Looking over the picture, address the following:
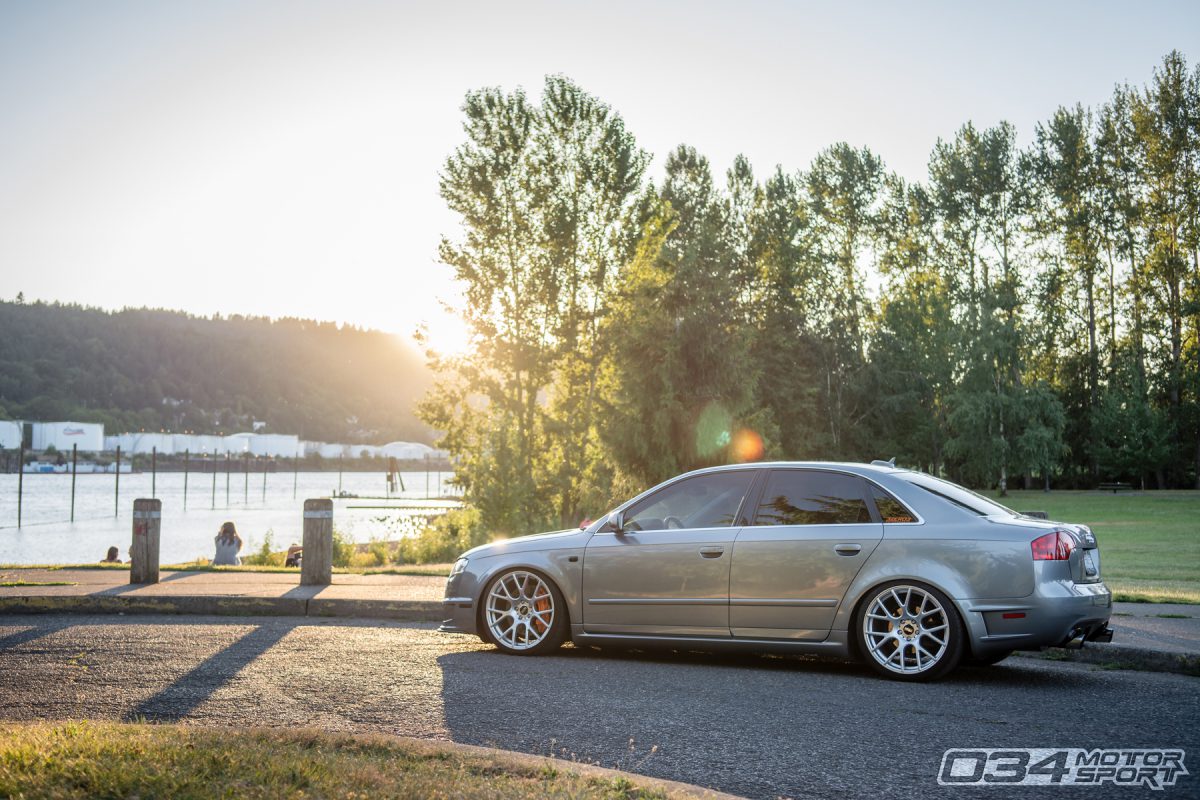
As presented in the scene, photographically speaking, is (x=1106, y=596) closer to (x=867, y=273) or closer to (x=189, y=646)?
(x=189, y=646)

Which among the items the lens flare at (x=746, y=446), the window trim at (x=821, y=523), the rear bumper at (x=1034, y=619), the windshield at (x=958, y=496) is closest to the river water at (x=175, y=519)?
the lens flare at (x=746, y=446)

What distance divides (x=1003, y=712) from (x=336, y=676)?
183 inches

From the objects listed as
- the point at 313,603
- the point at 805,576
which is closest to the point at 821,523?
the point at 805,576

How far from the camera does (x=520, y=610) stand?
30.4ft

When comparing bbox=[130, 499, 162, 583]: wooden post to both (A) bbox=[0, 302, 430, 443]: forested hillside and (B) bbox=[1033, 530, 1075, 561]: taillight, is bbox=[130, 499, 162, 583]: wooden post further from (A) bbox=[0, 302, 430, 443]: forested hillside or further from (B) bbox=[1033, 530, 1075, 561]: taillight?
(A) bbox=[0, 302, 430, 443]: forested hillside

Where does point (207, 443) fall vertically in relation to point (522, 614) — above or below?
above

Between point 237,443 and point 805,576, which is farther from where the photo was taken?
point 237,443

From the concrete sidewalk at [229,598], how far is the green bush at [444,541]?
45.4 ft

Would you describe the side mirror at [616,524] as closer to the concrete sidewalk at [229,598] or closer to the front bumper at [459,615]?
the front bumper at [459,615]

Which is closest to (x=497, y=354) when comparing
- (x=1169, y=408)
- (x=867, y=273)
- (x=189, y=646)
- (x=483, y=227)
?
(x=483, y=227)

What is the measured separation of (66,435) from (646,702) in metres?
165

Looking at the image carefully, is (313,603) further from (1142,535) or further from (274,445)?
(274,445)

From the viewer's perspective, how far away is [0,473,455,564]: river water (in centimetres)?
4656

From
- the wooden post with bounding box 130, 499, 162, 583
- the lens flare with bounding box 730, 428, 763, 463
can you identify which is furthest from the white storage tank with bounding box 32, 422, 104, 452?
the wooden post with bounding box 130, 499, 162, 583
